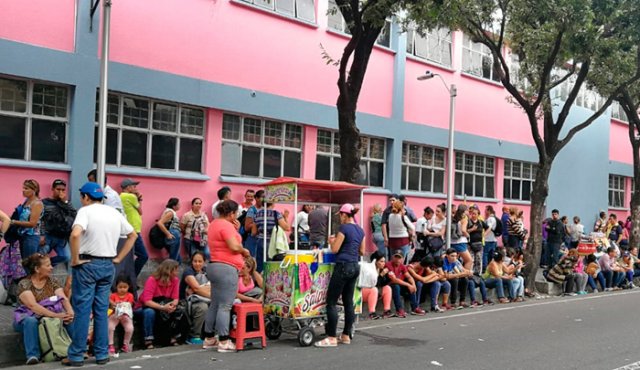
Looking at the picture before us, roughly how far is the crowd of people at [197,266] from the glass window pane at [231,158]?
3.24 feet

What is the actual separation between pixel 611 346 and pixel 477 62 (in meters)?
13.7

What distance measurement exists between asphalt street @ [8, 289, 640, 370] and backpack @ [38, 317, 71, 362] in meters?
0.18

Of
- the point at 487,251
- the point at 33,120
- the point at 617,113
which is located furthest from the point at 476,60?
the point at 33,120

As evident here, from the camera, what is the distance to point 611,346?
9.16 m

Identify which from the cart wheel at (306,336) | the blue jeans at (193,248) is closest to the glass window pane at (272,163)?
the blue jeans at (193,248)

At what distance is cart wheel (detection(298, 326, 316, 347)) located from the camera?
865cm

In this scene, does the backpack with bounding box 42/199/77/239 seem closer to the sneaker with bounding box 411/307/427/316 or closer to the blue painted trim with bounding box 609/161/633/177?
the sneaker with bounding box 411/307/427/316

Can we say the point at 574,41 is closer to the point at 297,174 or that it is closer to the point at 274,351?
the point at 297,174

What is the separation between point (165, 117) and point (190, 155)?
3.02 ft

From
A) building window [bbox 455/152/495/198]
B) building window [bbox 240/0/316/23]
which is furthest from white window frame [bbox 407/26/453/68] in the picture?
building window [bbox 240/0/316/23]

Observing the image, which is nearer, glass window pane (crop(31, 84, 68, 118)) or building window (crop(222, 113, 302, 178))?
glass window pane (crop(31, 84, 68, 118))

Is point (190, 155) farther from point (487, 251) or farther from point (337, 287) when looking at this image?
point (487, 251)

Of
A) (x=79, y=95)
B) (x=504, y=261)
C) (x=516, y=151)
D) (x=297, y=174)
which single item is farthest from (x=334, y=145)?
(x=516, y=151)

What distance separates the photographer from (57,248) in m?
9.92
